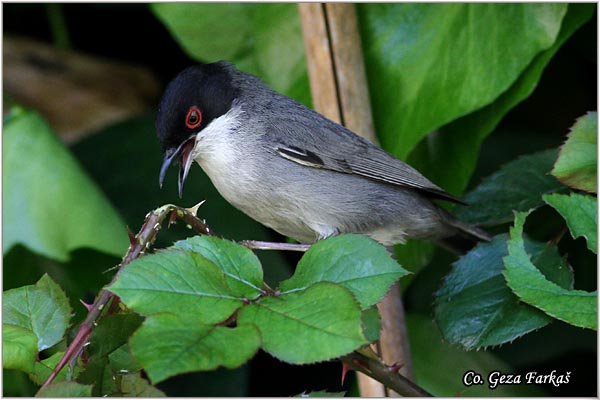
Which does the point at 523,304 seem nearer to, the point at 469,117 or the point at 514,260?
the point at 514,260

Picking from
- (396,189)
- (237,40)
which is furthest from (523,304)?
(237,40)

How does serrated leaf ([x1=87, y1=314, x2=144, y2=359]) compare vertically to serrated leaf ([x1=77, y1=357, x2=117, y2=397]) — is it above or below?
above

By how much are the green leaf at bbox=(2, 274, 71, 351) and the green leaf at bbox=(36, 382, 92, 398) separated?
0.59 feet

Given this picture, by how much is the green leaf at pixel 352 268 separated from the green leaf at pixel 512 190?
1.00 m

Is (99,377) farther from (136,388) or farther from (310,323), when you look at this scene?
(310,323)

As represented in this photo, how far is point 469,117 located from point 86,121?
2.33 metres

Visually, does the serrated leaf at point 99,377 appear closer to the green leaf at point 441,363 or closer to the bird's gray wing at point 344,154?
the bird's gray wing at point 344,154

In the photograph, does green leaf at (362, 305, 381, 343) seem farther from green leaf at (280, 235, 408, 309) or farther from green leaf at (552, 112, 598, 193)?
green leaf at (552, 112, 598, 193)

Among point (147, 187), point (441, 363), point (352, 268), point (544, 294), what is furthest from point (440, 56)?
point (147, 187)

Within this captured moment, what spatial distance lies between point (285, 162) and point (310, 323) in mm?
1221

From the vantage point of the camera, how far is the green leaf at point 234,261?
1.35 meters

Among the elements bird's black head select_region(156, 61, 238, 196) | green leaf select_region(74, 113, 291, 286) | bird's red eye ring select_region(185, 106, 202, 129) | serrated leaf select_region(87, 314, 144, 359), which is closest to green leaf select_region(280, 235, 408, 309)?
serrated leaf select_region(87, 314, 144, 359)

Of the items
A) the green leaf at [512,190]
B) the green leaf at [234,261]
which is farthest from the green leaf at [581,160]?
the green leaf at [234,261]

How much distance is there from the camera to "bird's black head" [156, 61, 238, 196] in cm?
228
